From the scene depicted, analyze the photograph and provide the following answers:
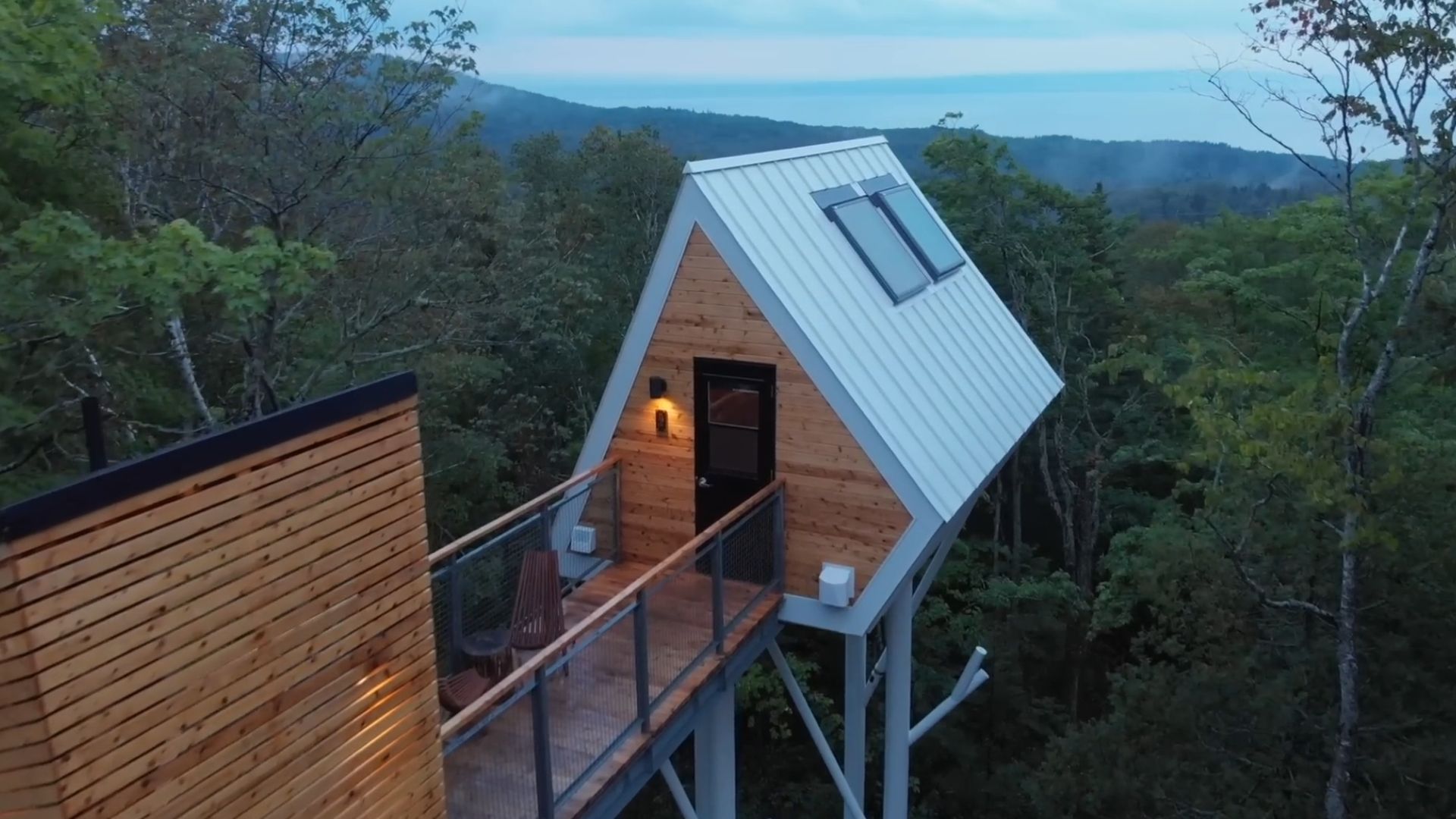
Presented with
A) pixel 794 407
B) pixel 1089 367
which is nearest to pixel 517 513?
pixel 794 407

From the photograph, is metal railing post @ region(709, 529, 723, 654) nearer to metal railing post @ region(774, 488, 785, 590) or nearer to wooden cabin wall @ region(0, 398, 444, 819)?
metal railing post @ region(774, 488, 785, 590)

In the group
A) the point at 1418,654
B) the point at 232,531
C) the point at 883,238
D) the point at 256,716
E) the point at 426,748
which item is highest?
the point at 883,238

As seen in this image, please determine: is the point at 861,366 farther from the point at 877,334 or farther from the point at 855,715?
the point at 855,715

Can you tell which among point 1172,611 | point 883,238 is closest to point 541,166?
point 883,238

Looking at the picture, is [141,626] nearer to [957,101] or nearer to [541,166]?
[541,166]

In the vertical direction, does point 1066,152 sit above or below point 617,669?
above

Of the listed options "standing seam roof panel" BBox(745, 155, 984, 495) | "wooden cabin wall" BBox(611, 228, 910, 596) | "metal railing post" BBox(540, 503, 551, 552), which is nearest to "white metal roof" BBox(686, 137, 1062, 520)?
"standing seam roof panel" BBox(745, 155, 984, 495)

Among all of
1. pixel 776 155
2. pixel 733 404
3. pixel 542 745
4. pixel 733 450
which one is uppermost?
pixel 776 155
